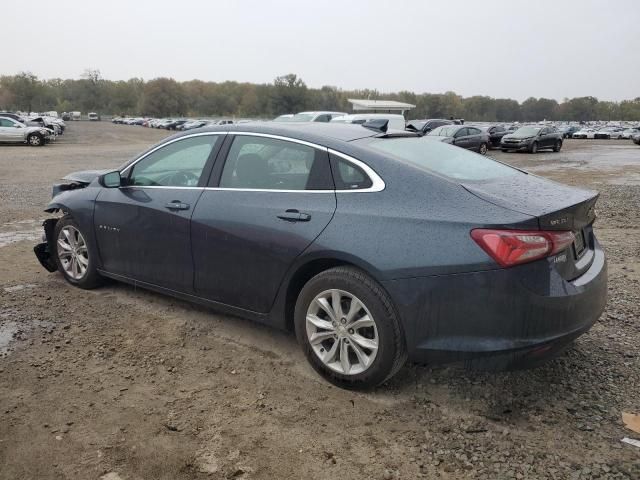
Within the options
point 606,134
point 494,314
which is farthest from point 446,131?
point 606,134

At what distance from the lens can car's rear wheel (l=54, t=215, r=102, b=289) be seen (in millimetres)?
4773

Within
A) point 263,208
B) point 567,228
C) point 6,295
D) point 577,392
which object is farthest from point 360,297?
point 6,295

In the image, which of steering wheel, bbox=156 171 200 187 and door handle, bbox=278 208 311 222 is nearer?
door handle, bbox=278 208 311 222

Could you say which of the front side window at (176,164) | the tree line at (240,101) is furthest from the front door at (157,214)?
the tree line at (240,101)

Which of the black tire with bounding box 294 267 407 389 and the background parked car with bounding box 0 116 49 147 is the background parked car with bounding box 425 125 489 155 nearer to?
the black tire with bounding box 294 267 407 389

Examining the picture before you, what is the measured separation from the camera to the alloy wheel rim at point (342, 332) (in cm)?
308

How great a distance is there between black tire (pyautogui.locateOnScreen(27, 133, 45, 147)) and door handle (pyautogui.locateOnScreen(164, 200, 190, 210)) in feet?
95.8

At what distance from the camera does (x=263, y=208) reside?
350 centimetres

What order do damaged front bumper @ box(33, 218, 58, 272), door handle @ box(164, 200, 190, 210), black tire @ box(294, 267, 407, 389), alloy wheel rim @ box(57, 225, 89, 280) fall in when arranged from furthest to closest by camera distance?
1. damaged front bumper @ box(33, 218, 58, 272)
2. alloy wheel rim @ box(57, 225, 89, 280)
3. door handle @ box(164, 200, 190, 210)
4. black tire @ box(294, 267, 407, 389)

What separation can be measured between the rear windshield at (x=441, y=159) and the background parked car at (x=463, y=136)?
1880 centimetres

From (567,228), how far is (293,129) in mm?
1876

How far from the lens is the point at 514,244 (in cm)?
269

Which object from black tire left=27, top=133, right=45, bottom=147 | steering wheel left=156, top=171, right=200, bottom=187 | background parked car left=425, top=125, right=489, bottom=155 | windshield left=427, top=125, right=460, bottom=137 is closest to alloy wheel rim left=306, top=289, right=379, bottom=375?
steering wheel left=156, top=171, right=200, bottom=187

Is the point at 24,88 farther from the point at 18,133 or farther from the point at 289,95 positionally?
the point at 18,133
